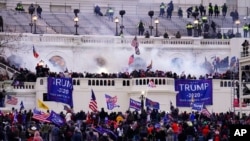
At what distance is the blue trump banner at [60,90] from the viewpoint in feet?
210

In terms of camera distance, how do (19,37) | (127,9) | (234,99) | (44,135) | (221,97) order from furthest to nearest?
(127,9) → (19,37) → (221,97) → (234,99) → (44,135)

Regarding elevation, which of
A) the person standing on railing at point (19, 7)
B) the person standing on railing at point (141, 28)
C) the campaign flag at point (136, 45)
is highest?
the person standing on railing at point (19, 7)

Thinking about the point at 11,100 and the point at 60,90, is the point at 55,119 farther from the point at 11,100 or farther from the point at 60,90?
the point at 11,100

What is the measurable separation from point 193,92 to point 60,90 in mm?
9166

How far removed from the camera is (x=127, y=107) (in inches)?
2793

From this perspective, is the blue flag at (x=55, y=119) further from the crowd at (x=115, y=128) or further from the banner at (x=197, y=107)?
the banner at (x=197, y=107)

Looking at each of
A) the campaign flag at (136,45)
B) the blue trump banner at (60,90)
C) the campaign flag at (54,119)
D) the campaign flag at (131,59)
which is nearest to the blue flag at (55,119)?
the campaign flag at (54,119)

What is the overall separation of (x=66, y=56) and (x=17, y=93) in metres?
13.1

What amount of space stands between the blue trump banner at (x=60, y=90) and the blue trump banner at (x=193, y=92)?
8.23 metres

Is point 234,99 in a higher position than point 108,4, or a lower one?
lower

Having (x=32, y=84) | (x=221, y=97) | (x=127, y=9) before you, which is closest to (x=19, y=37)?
(x=32, y=84)

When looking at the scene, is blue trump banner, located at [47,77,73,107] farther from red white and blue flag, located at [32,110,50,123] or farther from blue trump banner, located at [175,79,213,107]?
red white and blue flag, located at [32,110,50,123]

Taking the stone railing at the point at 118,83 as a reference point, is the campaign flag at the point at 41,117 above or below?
below

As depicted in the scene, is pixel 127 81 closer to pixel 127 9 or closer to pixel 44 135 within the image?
pixel 44 135
